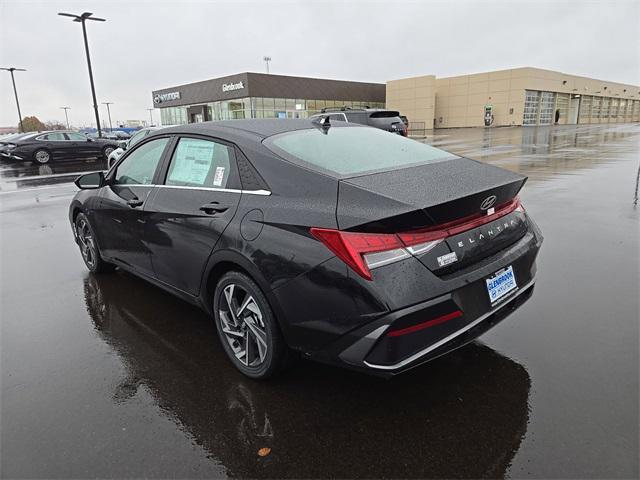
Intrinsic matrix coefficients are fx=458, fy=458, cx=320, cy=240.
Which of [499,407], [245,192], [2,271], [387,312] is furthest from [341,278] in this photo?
[2,271]

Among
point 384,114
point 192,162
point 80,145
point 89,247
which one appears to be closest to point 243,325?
point 192,162

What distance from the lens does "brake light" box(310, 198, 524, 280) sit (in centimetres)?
224

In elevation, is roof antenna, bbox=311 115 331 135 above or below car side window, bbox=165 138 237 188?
above

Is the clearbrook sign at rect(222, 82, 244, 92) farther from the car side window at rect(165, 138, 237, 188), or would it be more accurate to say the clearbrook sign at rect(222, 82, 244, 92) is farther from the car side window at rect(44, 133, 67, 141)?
the car side window at rect(165, 138, 237, 188)

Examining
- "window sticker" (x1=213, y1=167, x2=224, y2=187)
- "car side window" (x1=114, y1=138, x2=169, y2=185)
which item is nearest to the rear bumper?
"window sticker" (x1=213, y1=167, x2=224, y2=187)

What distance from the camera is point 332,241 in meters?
2.32

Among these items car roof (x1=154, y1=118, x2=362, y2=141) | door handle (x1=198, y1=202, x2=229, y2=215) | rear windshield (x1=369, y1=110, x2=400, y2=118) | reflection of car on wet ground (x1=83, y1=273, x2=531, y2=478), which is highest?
rear windshield (x1=369, y1=110, x2=400, y2=118)

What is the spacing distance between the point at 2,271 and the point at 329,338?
496cm

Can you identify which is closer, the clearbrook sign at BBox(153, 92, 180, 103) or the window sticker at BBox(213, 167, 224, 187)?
the window sticker at BBox(213, 167, 224, 187)

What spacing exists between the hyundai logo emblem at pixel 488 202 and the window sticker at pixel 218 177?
1.71 meters

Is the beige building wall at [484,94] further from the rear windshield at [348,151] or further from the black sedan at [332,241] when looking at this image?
the black sedan at [332,241]

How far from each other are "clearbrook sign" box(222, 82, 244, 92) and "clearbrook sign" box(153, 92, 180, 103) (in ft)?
45.0

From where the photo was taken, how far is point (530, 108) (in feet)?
181

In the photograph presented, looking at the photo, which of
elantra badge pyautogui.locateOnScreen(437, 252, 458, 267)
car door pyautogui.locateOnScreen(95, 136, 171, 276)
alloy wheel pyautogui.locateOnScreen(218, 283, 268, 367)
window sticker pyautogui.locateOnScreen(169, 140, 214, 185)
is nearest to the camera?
elantra badge pyautogui.locateOnScreen(437, 252, 458, 267)
